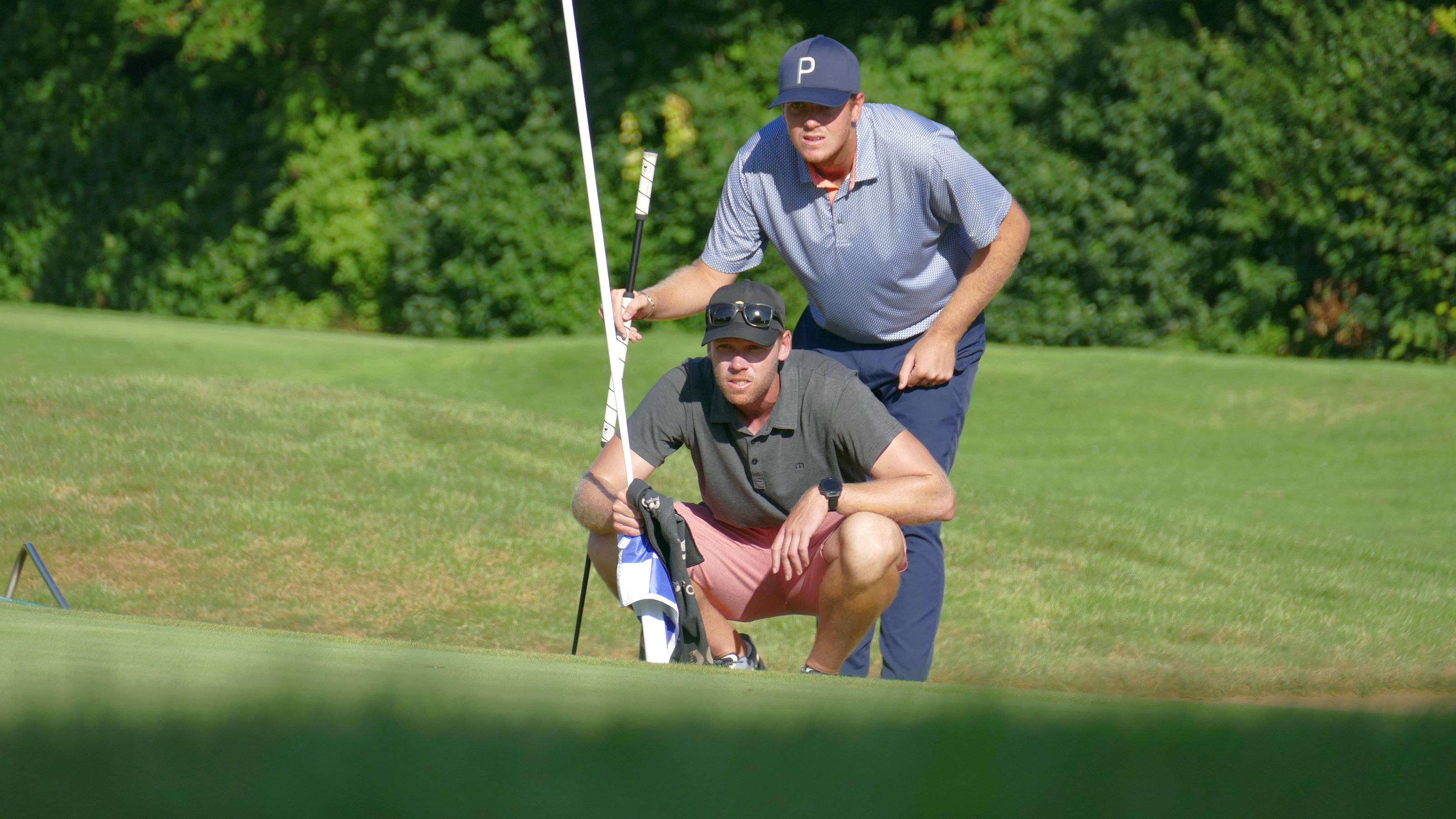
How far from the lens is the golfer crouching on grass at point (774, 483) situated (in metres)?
3.93

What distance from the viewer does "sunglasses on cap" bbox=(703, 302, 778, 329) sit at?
3938 mm

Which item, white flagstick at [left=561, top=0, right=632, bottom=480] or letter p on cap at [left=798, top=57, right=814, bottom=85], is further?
white flagstick at [left=561, top=0, right=632, bottom=480]

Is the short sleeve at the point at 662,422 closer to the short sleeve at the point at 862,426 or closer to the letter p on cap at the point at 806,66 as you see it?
the short sleeve at the point at 862,426

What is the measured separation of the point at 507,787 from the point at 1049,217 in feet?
48.7

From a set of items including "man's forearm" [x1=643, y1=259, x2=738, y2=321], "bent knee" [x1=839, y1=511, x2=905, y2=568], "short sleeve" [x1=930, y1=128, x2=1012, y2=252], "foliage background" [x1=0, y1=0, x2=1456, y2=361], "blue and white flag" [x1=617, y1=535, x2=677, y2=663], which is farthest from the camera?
"foliage background" [x1=0, y1=0, x2=1456, y2=361]

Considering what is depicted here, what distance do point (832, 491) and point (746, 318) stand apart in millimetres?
550

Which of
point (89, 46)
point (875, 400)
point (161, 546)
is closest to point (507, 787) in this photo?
point (875, 400)

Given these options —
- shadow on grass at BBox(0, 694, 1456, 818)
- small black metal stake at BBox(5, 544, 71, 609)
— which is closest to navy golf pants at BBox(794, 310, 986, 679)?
small black metal stake at BBox(5, 544, 71, 609)

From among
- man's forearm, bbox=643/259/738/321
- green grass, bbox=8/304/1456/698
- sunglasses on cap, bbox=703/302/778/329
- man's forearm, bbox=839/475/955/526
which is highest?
sunglasses on cap, bbox=703/302/778/329

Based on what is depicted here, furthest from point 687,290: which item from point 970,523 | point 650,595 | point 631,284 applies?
point 970,523

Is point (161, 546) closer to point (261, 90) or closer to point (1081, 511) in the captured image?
point (1081, 511)

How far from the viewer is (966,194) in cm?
416

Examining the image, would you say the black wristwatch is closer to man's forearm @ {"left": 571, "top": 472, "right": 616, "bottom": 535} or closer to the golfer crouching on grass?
the golfer crouching on grass

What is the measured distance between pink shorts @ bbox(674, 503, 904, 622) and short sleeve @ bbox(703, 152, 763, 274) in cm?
88
